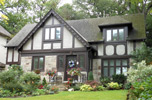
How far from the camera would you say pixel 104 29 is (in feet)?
56.0

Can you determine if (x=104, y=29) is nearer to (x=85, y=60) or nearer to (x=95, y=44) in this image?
(x=95, y=44)

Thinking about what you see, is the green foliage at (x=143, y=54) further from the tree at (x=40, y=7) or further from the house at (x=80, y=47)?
the tree at (x=40, y=7)

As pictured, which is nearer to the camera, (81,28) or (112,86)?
(112,86)

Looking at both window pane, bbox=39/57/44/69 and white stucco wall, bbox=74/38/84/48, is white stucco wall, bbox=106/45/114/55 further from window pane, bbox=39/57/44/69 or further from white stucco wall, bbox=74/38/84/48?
window pane, bbox=39/57/44/69

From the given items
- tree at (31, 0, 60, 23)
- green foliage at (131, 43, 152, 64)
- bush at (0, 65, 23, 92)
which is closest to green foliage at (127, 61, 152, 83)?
green foliage at (131, 43, 152, 64)

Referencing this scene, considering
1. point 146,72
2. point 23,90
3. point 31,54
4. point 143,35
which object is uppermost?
point 143,35

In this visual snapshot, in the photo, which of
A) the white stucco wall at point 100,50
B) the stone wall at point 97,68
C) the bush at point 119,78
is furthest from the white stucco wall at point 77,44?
the bush at point 119,78

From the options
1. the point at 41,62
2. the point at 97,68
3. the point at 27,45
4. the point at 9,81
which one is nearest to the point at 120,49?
the point at 97,68

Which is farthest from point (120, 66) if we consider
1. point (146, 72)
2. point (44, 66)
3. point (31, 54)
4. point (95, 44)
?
point (31, 54)

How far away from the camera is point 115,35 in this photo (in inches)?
657

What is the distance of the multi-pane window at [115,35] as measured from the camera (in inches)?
650

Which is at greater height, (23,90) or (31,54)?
(31,54)

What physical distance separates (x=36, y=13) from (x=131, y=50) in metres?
23.0

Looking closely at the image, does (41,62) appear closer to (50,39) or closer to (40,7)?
(50,39)
